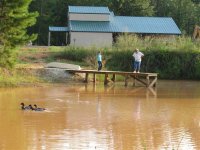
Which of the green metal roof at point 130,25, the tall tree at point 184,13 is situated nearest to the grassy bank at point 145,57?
the green metal roof at point 130,25

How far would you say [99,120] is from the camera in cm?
1880

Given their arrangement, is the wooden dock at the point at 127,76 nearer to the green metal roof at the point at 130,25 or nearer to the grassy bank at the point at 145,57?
the grassy bank at the point at 145,57

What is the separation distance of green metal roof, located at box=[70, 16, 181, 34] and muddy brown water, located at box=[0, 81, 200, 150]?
28.0m

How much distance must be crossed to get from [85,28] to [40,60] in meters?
17.7

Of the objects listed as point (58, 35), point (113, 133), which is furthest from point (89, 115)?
point (58, 35)

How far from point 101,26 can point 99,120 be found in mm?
40443

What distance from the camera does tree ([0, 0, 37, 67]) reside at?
29688 millimetres

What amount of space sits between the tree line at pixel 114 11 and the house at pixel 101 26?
6.86m

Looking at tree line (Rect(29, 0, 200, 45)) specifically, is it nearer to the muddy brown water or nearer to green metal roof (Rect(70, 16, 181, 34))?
green metal roof (Rect(70, 16, 181, 34))

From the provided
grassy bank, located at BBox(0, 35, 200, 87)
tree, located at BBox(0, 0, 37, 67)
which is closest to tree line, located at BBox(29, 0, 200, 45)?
grassy bank, located at BBox(0, 35, 200, 87)

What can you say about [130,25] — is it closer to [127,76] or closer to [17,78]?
[127,76]

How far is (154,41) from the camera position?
43844 millimetres

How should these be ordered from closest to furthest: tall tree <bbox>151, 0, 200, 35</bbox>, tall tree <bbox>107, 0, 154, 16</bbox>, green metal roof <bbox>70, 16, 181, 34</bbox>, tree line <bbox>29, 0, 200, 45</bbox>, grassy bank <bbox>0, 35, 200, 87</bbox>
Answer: grassy bank <bbox>0, 35, 200, 87</bbox> < green metal roof <bbox>70, 16, 181, 34</bbox> < tree line <bbox>29, 0, 200, 45</bbox> < tall tree <bbox>107, 0, 154, 16</bbox> < tall tree <bbox>151, 0, 200, 35</bbox>

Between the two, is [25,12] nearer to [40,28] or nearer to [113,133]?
[113,133]
